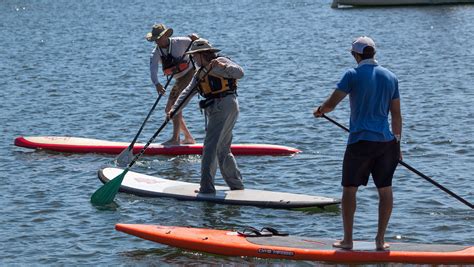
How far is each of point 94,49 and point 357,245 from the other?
2823 cm

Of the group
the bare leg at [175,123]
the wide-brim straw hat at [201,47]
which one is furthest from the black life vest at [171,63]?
the wide-brim straw hat at [201,47]

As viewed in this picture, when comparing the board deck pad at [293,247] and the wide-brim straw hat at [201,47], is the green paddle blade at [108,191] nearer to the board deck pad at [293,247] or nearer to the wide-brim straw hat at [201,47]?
the wide-brim straw hat at [201,47]

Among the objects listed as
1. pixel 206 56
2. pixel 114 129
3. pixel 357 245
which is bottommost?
pixel 114 129

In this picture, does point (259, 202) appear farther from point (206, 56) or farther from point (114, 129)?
point (114, 129)

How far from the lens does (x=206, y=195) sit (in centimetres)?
1378

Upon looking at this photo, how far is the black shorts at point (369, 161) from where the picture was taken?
412 inches

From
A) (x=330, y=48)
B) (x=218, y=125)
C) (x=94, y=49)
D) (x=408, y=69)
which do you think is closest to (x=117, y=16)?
(x=94, y=49)

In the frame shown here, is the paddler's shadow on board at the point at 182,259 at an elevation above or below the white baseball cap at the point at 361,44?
below

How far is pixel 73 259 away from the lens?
11.9m

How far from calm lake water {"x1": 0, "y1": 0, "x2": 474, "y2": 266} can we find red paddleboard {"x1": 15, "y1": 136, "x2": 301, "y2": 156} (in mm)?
143

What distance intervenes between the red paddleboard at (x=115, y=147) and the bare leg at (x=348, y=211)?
20.5ft

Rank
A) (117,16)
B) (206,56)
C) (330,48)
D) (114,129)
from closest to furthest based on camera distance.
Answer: (206,56), (114,129), (330,48), (117,16)

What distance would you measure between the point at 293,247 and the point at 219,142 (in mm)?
2850

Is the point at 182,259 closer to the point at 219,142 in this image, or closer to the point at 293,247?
the point at 293,247
